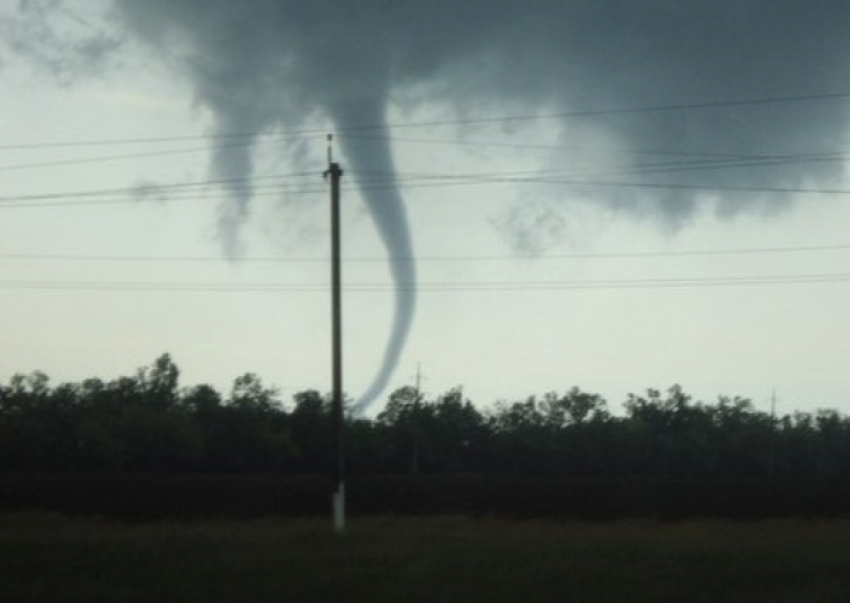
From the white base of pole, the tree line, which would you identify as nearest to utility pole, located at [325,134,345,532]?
the white base of pole

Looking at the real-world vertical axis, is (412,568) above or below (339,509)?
below

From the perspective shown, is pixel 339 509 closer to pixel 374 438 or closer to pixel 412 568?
pixel 412 568

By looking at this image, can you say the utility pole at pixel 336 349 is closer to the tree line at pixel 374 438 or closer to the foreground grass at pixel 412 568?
the foreground grass at pixel 412 568

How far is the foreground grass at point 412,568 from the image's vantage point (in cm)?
1991

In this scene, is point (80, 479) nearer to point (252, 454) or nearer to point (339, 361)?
point (339, 361)

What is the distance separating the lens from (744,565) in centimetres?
2291

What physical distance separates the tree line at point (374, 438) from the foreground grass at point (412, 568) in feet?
126

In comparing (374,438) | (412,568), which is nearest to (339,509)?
(412,568)

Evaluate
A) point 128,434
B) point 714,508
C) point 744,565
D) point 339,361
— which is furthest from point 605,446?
point 744,565

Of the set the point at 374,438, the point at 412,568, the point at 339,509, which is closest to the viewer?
the point at 412,568

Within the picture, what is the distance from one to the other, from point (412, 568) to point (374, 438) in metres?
54.6

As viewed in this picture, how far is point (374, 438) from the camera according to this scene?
7606 centimetres

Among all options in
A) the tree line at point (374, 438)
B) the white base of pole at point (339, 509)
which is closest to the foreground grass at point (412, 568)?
the white base of pole at point (339, 509)

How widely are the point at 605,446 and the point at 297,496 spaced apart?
119 ft
